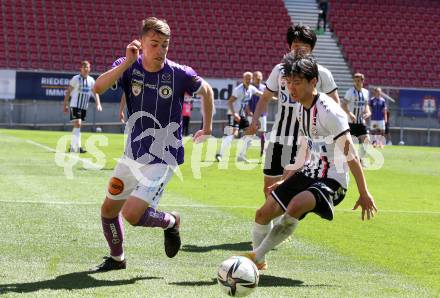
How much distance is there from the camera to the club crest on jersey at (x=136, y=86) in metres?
7.14

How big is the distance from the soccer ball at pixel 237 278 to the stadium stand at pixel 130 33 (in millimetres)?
33785

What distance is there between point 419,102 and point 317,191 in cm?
3354

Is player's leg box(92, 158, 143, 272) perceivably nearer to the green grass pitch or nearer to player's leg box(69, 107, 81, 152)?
the green grass pitch

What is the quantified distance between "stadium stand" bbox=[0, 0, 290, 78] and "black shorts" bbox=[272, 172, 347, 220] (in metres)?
33.1

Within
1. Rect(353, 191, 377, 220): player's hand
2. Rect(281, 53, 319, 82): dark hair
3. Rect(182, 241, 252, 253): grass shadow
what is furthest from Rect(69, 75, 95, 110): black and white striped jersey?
Rect(353, 191, 377, 220): player's hand

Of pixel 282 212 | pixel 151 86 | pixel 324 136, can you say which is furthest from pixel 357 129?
pixel 324 136

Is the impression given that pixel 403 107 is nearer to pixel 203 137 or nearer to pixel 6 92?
pixel 6 92

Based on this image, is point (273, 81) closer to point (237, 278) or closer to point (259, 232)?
point (259, 232)

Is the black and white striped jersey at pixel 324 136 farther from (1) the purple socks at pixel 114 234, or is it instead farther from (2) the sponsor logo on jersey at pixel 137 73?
(1) the purple socks at pixel 114 234

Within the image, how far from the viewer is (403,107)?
38.2 meters

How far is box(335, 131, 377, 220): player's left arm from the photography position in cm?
623

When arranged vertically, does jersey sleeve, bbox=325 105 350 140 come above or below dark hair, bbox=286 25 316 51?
below

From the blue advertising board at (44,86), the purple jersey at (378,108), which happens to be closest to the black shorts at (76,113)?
the purple jersey at (378,108)

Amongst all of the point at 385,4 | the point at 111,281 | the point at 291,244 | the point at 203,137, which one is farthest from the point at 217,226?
the point at 385,4
